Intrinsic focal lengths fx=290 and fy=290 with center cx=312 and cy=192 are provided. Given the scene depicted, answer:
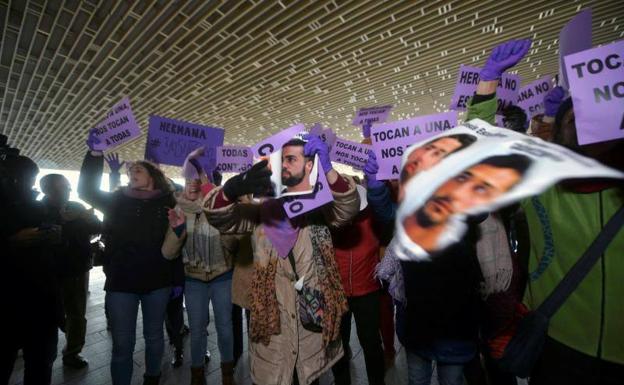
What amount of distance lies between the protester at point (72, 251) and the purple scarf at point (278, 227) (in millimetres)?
2171

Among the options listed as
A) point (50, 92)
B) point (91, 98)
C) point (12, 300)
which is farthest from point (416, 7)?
point (50, 92)

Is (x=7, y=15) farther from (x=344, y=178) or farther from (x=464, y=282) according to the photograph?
(x=464, y=282)

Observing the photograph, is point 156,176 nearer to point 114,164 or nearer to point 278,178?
point 114,164

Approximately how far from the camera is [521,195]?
51 centimetres

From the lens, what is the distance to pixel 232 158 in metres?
2.72

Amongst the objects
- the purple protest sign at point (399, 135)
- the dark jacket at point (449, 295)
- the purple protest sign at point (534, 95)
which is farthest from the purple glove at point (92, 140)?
the purple protest sign at point (534, 95)

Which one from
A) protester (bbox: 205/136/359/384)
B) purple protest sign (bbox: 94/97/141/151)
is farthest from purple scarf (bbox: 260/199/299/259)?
purple protest sign (bbox: 94/97/141/151)

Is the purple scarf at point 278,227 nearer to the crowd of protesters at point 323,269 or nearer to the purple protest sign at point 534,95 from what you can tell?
the crowd of protesters at point 323,269

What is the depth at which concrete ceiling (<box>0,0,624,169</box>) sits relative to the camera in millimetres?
4164

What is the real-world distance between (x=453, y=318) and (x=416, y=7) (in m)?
4.25

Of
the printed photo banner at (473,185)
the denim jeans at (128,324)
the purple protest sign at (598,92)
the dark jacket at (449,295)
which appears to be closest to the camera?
the printed photo banner at (473,185)

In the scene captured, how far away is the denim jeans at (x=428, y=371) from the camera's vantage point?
4.62ft

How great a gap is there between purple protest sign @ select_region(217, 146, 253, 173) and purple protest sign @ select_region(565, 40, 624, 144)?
2.33 metres

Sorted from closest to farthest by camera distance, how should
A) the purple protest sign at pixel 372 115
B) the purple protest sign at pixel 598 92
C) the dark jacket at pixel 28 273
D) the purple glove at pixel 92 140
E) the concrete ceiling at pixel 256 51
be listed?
the purple protest sign at pixel 598 92, the dark jacket at pixel 28 273, the purple glove at pixel 92 140, the purple protest sign at pixel 372 115, the concrete ceiling at pixel 256 51
